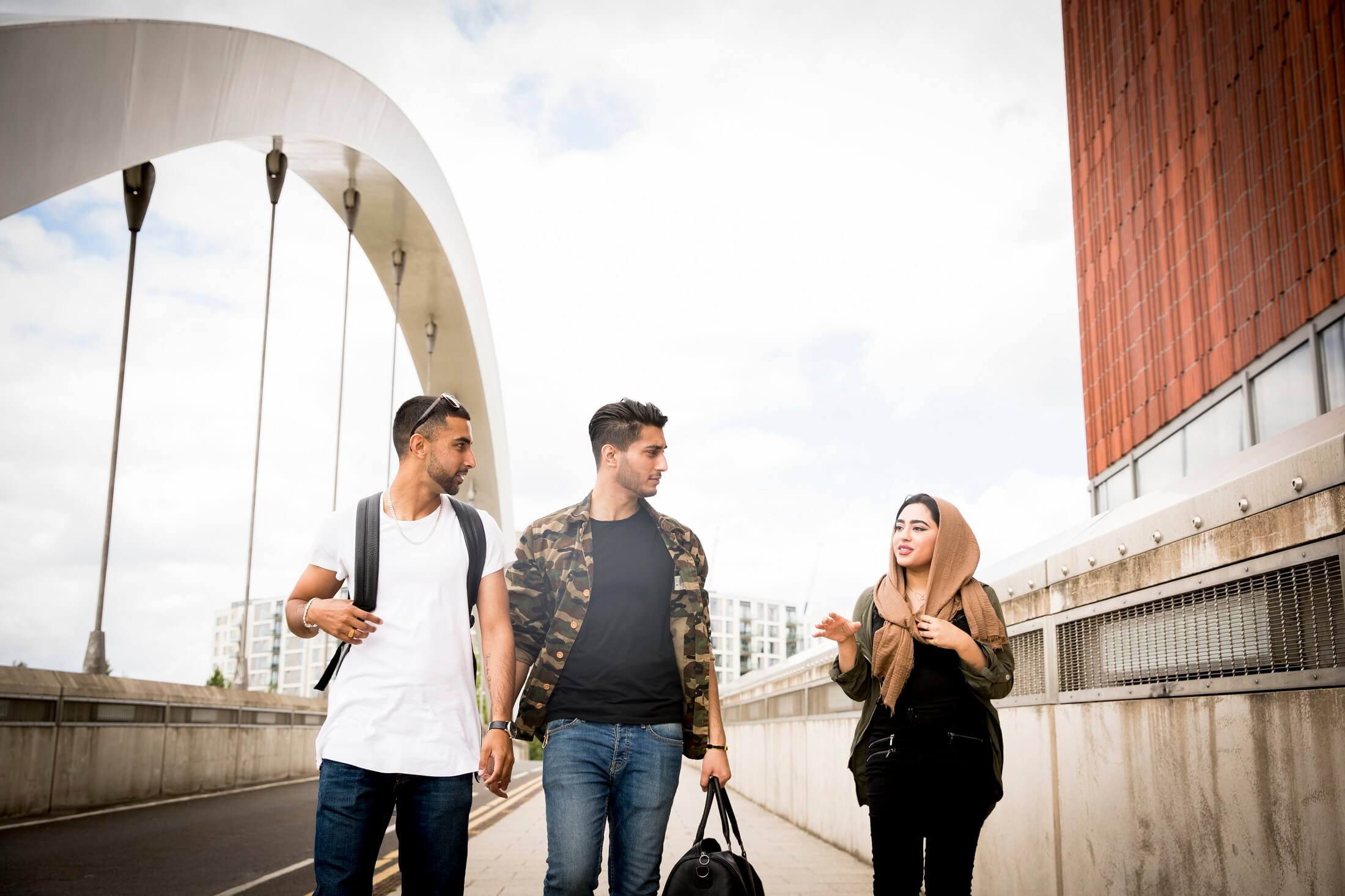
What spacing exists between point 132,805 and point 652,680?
33.5 feet

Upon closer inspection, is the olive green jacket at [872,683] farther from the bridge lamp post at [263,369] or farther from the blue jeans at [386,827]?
the bridge lamp post at [263,369]

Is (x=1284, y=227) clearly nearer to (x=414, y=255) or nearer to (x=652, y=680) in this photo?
(x=414, y=255)

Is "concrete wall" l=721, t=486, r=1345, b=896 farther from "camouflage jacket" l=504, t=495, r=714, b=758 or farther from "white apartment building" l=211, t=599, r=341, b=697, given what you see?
"white apartment building" l=211, t=599, r=341, b=697

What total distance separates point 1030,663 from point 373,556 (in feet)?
10.2

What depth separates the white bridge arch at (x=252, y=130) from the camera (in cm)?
964

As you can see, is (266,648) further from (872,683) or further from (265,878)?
(872,683)

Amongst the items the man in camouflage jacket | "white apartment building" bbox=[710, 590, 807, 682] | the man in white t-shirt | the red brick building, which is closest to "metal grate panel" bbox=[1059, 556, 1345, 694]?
the man in camouflage jacket

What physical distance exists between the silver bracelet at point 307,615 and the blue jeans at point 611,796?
0.73 meters

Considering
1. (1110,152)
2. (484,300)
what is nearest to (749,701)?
(484,300)

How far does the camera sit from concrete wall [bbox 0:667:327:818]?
10.0m

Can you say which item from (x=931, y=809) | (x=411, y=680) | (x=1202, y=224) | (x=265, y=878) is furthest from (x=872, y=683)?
(x=1202, y=224)

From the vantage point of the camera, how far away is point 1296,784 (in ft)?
9.75

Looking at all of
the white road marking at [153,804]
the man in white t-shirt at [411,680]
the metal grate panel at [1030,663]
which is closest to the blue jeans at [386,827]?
the man in white t-shirt at [411,680]

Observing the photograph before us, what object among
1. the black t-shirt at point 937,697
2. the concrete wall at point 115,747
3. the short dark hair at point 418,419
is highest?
the short dark hair at point 418,419
